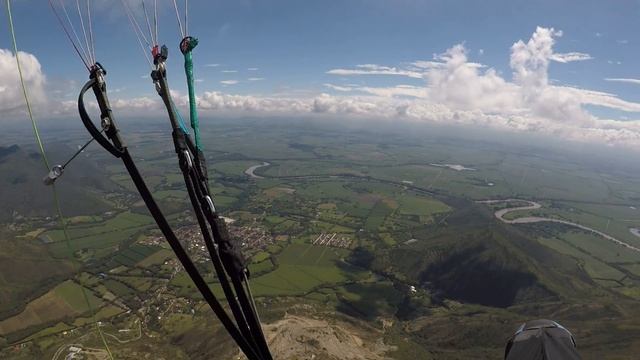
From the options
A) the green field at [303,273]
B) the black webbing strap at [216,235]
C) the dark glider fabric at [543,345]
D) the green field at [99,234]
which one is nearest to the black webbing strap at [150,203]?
the black webbing strap at [216,235]

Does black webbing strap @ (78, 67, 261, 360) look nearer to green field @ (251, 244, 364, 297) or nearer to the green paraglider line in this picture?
the green paraglider line

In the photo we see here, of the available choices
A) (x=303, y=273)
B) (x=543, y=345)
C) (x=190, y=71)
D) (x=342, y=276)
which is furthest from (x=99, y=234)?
(x=543, y=345)

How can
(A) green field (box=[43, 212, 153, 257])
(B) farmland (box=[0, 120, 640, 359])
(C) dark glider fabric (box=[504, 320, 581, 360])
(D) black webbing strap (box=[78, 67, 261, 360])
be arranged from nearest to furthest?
(C) dark glider fabric (box=[504, 320, 581, 360])
(D) black webbing strap (box=[78, 67, 261, 360])
(B) farmland (box=[0, 120, 640, 359])
(A) green field (box=[43, 212, 153, 257])

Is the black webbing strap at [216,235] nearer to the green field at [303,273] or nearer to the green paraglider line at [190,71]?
the green paraglider line at [190,71]

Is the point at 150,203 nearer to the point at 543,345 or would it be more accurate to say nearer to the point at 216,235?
the point at 216,235

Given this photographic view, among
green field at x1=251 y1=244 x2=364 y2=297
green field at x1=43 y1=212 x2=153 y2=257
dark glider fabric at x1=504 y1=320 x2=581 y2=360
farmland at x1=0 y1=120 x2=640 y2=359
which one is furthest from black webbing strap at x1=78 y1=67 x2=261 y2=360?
green field at x1=43 y1=212 x2=153 y2=257
